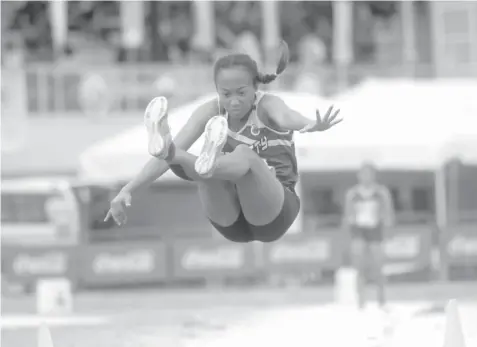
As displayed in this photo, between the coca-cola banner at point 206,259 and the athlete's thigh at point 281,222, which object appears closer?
the athlete's thigh at point 281,222

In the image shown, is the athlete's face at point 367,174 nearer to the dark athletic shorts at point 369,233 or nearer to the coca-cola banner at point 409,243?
the dark athletic shorts at point 369,233

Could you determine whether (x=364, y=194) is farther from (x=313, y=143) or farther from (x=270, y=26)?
(x=270, y=26)

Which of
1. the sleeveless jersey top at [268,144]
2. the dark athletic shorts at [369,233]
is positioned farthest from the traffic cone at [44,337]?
the dark athletic shorts at [369,233]

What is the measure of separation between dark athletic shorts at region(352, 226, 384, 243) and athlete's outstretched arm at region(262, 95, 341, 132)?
24.5 ft

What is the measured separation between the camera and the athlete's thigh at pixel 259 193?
751 centimetres

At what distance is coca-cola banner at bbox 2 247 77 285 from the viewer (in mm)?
18734

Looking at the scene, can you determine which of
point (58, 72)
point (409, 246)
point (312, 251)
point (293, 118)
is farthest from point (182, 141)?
point (58, 72)

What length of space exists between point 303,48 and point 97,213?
29.7ft

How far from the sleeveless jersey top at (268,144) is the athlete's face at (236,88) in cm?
14

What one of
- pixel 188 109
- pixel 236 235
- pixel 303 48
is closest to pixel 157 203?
pixel 188 109

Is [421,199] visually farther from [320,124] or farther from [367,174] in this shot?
[320,124]

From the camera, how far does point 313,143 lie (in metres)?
19.2

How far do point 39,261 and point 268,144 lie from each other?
11.5 meters

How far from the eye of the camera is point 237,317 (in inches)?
618
